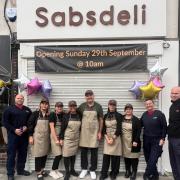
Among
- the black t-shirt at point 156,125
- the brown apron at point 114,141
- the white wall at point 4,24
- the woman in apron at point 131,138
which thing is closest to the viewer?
the black t-shirt at point 156,125

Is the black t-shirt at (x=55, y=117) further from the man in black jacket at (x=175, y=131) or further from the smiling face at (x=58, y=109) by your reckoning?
the man in black jacket at (x=175, y=131)

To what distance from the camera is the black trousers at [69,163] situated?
8266mm

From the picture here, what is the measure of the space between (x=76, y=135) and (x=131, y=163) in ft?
4.18

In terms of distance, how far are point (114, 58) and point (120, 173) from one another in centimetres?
244

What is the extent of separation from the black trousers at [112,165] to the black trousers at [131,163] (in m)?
0.20

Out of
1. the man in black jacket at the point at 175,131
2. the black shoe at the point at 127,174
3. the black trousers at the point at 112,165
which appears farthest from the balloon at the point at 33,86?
the man in black jacket at the point at 175,131

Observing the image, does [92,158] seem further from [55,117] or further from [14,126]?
[14,126]

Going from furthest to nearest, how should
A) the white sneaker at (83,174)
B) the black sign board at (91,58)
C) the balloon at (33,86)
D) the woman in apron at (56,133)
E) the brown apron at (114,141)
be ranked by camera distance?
1. the black sign board at (91,58)
2. the balloon at (33,86)
3. the white sneaker at (83,174)
4. the woman in apron at (56,133)
5. the brown apron at (114,141)

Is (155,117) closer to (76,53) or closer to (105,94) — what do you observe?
(105,94)

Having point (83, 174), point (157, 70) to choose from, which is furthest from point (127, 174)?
point (157, 70)

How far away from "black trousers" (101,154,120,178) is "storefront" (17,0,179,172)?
1.65ft

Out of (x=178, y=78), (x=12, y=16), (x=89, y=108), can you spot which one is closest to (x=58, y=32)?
(x=12, y=16)

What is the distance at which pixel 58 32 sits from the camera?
870 centimetres

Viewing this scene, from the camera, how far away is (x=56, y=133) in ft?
27.4
